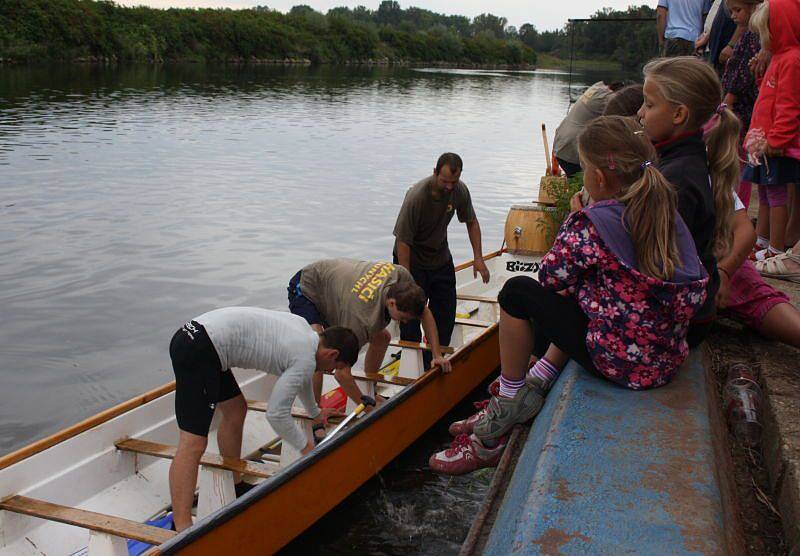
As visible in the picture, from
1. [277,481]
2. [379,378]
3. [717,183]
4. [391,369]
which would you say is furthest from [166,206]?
[717,183]

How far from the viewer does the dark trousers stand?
6.95m

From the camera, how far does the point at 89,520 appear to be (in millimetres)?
4051

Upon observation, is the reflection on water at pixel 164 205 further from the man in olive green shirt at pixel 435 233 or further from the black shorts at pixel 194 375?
the black shorts at pixel 194 375

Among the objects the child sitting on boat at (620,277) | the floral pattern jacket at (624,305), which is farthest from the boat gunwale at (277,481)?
the floral pattern jacket at (624,305)

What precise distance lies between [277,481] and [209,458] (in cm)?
55

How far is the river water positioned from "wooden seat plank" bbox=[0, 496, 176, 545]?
2181 mm

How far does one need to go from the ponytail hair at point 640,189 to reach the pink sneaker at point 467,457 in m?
1.18

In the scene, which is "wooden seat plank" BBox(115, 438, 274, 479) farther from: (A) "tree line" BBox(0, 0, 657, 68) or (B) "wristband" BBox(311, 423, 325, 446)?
(A) "tree line" BBox(0, 0, 657, 68)

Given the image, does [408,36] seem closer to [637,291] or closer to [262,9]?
[262,9]

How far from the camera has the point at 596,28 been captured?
14.4m

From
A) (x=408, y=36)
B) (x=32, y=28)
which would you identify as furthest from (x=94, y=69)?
(x=408, y=36)

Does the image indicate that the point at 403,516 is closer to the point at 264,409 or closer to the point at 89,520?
the point at 264,409

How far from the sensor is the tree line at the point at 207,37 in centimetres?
5428

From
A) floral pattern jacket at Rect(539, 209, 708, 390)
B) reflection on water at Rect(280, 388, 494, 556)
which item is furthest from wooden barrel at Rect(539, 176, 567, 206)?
floral pattern jacket at Rect(539, 209, 708, 390)
